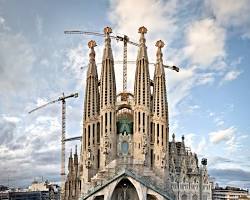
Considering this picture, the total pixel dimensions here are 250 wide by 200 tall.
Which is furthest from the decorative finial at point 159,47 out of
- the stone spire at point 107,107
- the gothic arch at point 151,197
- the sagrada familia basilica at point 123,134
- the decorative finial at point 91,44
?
the gothic arch at point 151,197

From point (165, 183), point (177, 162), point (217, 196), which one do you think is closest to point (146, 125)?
point (165, 183)

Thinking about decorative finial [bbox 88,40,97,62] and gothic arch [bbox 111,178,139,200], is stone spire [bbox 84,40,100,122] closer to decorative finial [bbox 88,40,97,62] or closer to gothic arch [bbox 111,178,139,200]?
decorative finial [bbox 88,40,97,62]

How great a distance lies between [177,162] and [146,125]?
70.5 ft

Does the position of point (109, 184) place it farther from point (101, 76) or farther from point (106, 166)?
point (101, 76)

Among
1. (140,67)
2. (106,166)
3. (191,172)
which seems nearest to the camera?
(106,166)

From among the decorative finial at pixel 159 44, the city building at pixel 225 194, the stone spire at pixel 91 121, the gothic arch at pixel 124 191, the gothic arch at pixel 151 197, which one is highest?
the decorative finial at pixel 159 44

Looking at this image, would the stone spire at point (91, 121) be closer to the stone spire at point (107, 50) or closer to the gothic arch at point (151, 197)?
the stone spire at point (107, 50)

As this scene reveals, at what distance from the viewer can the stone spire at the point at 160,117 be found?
9262cm

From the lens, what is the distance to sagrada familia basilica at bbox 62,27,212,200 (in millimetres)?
85812

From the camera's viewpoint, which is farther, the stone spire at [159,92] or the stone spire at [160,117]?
the stone spire at [159,92]

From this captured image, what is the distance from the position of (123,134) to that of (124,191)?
13.6 metres

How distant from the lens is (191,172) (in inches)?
4262

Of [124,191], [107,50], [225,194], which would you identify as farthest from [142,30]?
[225,194]

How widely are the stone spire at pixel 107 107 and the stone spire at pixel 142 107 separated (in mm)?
4671
